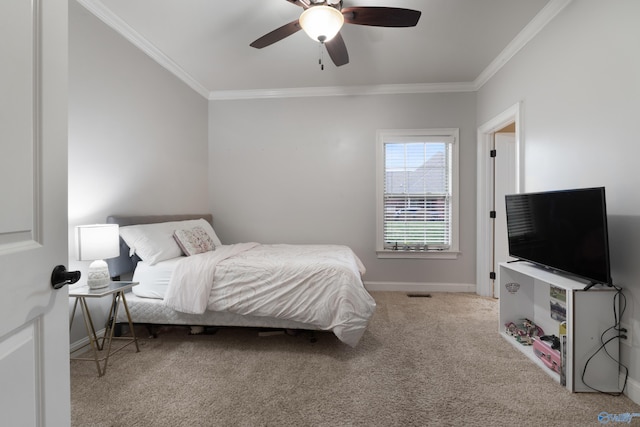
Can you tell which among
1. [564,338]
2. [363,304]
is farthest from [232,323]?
[564,338]

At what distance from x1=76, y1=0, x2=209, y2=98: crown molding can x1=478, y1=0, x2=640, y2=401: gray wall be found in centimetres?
365

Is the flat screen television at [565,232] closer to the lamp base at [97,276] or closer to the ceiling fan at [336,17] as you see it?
the ceiling fan at [336,17]

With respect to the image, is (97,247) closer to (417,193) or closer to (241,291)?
(241,291)

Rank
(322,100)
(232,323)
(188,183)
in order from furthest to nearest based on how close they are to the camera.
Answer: (322,100) < (188,183) < (232,323)

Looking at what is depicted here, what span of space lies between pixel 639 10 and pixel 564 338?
1.97 m

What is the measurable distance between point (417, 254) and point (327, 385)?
2483mm

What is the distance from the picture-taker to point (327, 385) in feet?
6.08

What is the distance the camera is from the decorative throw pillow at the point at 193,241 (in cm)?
280

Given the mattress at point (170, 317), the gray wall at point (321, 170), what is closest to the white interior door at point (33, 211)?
the mattress at point (170, 317)

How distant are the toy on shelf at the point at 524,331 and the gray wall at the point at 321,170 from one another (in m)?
1.32

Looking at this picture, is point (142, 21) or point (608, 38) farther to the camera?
point (142, 21)

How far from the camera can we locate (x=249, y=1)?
2.29m

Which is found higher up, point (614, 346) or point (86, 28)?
point (86, 28)

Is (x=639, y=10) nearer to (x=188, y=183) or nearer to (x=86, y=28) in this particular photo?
(x=86, y=28)
